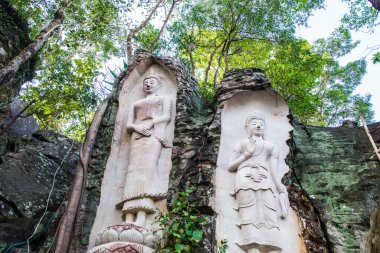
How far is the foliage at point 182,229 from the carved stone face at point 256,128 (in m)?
1.71

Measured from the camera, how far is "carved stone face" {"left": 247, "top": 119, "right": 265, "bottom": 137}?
6500 mm

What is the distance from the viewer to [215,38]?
1362 centimetres

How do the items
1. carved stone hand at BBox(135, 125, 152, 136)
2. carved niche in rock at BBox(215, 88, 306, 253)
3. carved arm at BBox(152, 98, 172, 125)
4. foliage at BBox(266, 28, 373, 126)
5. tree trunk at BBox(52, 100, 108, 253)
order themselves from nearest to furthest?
carved niche in rock at BBox(215, 88, 306, 253), tree trunk at BBox(52, 100, 108, 253), carved stone hand at BBox(135, 125, 152, 136), carved arm at BBox(152, 98, 172, 125), foliage at BBox(266, 28, 373, 126)

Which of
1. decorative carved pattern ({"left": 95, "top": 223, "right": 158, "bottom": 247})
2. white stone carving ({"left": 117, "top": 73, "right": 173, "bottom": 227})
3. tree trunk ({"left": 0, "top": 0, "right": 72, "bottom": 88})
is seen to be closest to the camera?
decorative carved pattern ({"left": 95, "top": 223, "right": 158, "bottom": 247})

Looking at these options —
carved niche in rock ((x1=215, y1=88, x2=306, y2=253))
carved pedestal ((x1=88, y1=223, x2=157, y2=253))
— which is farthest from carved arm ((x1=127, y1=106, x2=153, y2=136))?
carved pedestal ((x1=88, y1=223, x2=157, y2=253))

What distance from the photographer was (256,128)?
654 cm

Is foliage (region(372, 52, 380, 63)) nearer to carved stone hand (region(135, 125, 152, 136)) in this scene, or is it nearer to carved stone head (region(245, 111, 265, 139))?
carved stone head (region(245, 111, 265, 139))

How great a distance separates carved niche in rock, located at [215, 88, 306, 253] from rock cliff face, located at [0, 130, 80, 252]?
2.72m

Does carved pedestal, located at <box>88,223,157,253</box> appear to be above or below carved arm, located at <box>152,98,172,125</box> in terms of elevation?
below

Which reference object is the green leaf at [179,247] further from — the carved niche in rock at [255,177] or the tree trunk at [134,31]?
the tree trunk at [134,31]

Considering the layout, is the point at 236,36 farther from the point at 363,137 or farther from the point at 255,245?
the point at 255,245

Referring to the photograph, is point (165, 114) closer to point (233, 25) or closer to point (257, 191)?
point (257, 191)

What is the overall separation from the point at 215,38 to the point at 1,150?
25.4ft

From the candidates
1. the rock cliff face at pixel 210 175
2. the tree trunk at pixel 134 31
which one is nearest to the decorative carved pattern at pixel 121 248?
the rock cliff face at pixel 210 175
